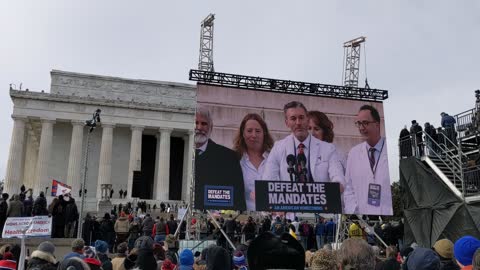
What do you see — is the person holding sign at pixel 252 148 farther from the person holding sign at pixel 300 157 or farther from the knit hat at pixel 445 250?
the knit hat at pixel 445 250

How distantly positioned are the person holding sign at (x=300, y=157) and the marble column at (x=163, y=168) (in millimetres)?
41355

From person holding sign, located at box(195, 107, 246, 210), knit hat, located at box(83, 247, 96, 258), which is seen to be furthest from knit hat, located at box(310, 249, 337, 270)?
person holding sign, located at box(195, 107, 246, 210)

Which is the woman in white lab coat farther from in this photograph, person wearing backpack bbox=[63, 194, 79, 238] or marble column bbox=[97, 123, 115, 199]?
marble column bbox=[97, 123, 115, 199]

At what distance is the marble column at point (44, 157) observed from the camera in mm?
55000

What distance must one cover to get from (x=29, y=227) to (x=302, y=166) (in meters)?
9.45

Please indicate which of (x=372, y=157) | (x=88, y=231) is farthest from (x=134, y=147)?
(x=372, y=157)

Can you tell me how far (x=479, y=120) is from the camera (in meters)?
18.5

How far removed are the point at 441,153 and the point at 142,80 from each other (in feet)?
156

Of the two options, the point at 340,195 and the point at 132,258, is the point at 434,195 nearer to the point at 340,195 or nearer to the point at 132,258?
the point at 340,195

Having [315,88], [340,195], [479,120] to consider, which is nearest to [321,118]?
[315,88]

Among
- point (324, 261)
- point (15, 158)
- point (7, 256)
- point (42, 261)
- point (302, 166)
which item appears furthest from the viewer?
point (15, 158)

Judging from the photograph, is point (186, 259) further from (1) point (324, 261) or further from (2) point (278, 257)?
(2) point (278, 257)

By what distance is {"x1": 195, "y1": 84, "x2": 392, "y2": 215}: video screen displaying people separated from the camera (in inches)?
653

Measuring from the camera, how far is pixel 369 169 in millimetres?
18703
